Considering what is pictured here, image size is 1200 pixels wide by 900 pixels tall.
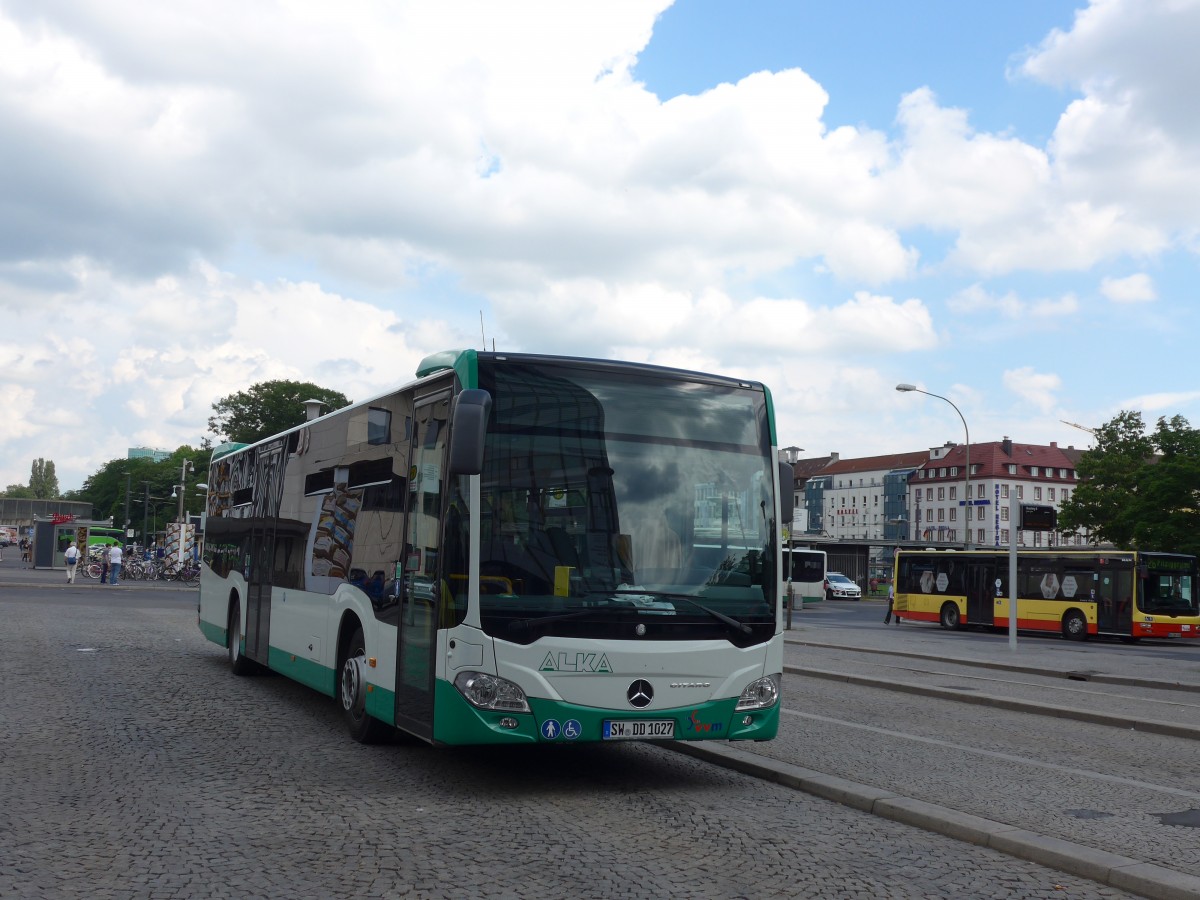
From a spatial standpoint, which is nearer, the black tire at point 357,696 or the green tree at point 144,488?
the black tire at point 357,696

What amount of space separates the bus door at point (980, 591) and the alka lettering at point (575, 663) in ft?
112

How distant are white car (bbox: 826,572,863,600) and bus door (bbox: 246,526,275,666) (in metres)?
61.2

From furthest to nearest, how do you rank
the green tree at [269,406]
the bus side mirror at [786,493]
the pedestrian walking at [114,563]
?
the green tree at [269,406] → the pedestrian walking at [114,563] → the bus side mirror at [786,493]

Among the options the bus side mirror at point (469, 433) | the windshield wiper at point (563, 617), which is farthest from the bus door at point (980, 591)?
the bus side mirror at point (469, 433)

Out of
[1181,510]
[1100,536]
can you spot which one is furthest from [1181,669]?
[1100,536]

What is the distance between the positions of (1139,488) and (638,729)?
6109 centimetres

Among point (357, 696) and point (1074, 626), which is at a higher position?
point (357, 696)

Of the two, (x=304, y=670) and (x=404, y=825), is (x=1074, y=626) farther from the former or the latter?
(x=404, y=825)

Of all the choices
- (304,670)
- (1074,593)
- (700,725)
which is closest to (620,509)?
(700,725)

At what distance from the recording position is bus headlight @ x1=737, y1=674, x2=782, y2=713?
8461 mm

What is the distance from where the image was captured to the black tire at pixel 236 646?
A: 14891 millimetres

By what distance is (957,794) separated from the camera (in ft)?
27.2

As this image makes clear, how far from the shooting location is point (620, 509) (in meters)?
8.16

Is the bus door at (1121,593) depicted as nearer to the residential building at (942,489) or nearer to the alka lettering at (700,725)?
the alka lettering at (700,725)
